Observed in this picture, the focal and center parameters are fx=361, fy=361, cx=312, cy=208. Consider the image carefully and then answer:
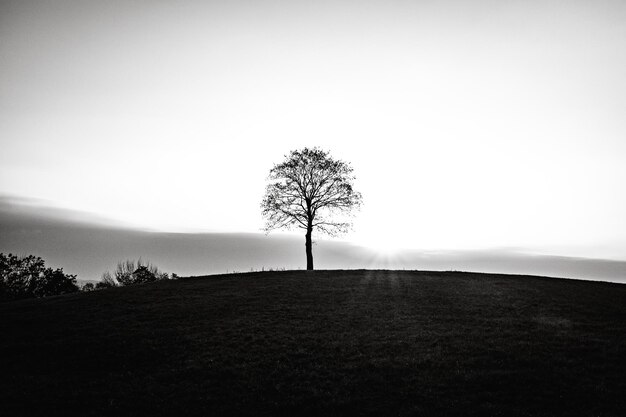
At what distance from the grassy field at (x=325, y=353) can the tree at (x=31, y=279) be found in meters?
55.5

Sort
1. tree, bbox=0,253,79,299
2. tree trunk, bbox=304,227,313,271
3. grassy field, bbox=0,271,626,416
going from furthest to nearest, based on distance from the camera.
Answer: tree, bbox=0,253,79,299 < tree trunk, bbox=304,227,313,271 < grassy field, bbox=0,271,626,416

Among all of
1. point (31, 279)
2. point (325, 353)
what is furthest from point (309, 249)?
point (31, 279)

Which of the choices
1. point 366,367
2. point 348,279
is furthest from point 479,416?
point 348,279

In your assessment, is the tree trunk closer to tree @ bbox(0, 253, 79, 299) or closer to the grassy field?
the grassy field

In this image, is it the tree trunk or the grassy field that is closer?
the grassy field

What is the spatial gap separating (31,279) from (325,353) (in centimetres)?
9163

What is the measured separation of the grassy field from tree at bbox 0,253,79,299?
55538 mm

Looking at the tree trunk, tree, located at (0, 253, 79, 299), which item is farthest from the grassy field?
tree, located at (0, 253, 79, 299)

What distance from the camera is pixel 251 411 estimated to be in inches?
588

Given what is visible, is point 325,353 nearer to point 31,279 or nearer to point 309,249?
point 309,249

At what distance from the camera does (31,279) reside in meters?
83.8

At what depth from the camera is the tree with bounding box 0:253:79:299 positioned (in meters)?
80.8

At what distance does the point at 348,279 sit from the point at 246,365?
24239mm

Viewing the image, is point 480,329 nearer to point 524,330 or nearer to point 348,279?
point 524,330
